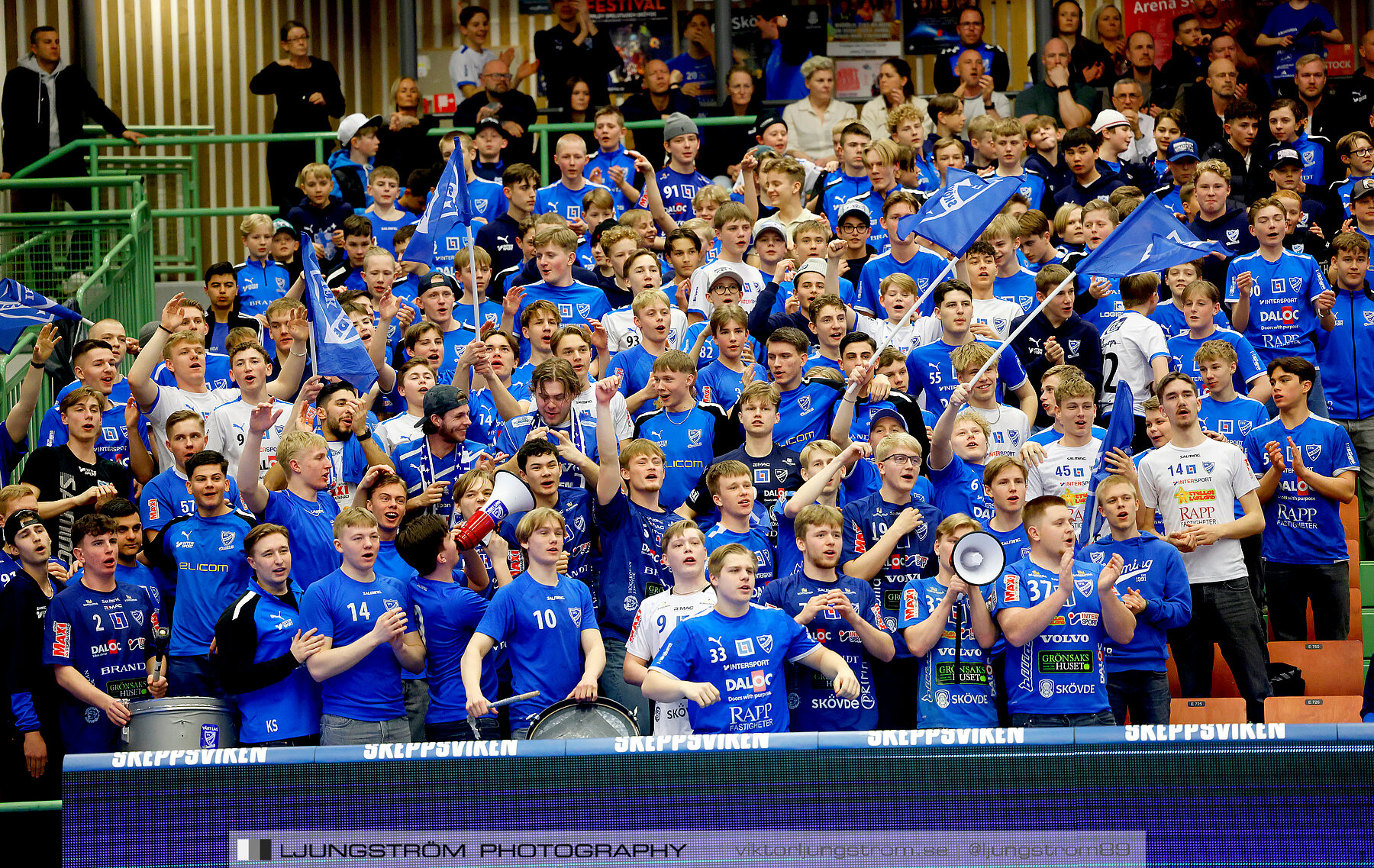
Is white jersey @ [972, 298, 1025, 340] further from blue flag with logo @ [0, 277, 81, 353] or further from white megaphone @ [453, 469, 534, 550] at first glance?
blue flag with logo @ [0, 277, 81, 353]

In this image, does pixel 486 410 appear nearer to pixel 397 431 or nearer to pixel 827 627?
pixel 397 431

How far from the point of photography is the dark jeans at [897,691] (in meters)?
8.82

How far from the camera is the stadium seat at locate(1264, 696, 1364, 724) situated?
9.25 meters

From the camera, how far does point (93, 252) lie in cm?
1488

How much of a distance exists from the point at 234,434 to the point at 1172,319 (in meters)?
6.93

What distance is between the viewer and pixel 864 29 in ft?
67.5

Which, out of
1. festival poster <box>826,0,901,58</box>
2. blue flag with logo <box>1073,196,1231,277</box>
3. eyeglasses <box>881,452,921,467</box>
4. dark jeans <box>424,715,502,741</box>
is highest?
festival poster <box>826,0,901,58</box>

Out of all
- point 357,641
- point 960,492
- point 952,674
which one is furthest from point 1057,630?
point 357,641

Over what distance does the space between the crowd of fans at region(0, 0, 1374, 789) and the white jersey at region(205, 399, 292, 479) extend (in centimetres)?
3

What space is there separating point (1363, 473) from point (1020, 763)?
6.66m

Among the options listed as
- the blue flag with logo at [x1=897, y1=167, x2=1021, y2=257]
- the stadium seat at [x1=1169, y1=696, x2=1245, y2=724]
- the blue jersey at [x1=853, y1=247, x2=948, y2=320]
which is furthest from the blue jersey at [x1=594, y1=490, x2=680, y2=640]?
the blue jersey at [x1=853, y1=247, x2=948, y2=320]

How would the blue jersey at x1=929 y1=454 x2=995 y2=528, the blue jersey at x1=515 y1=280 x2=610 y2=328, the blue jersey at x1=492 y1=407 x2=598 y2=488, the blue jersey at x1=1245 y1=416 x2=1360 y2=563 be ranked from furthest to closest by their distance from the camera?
the blue jersey at x1=515 y1=280 x2=610 y2=328, the blue jersey at x1=1245 y1=416 x2=1360 y2=563, the blue jersey at x1=492 y1=407 x2=598 y2=488, the blue jersey at x1=929 y1=454 x2=995 y2=528

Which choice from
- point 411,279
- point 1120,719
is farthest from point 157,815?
point 411,279

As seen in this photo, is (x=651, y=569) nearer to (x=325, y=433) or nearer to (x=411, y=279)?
(x=325, y=433)
